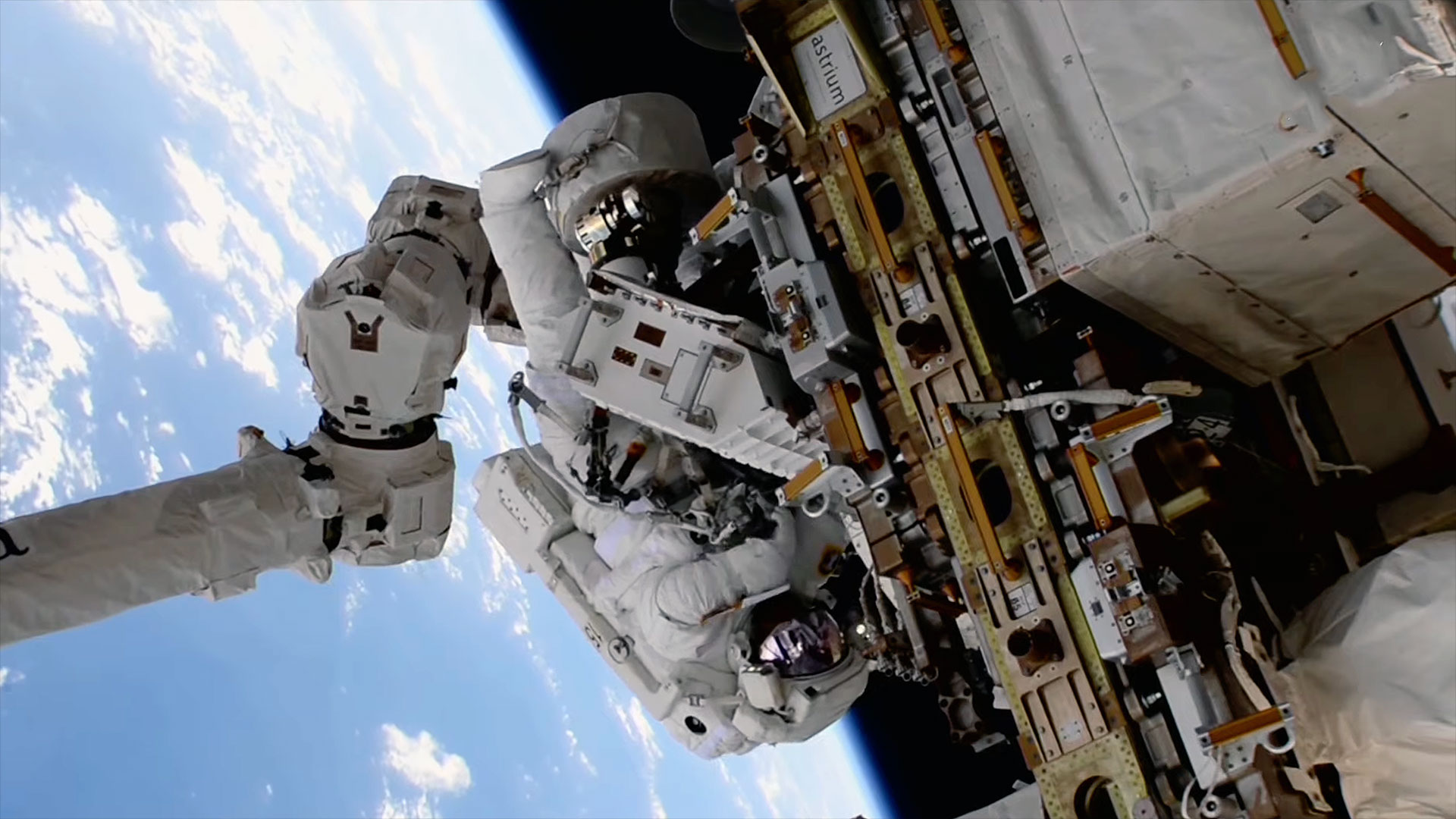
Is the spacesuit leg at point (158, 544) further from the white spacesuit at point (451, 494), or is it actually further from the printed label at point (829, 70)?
the printed label at point (829, 70)

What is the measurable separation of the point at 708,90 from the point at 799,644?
4003 mm

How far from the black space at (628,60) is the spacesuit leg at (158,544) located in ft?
12.1

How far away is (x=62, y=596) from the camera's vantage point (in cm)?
349

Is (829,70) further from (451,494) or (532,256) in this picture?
(451,494)

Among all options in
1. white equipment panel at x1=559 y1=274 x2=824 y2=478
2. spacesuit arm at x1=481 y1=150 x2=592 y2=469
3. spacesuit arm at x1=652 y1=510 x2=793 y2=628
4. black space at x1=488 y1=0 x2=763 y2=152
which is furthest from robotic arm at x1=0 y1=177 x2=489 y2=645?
black space at x1=488 y1=0 x2=763 y2=152

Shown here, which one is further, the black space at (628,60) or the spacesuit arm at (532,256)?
the black space at (628,60)

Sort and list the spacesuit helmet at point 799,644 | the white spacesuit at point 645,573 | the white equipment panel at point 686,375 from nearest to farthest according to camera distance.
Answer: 1. the white equipment panel at point 686,375
2. the white spacesuit at point 645,573
3. the spacesuit helmet at point 799,644

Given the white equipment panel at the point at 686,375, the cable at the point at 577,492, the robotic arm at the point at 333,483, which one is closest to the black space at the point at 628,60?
the cable at the point at 577,492

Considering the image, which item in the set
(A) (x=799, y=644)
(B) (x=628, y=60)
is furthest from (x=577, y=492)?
(B) (x=628, y=60)

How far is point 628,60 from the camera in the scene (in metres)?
7.75

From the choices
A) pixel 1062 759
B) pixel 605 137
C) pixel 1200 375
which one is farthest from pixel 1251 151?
pixel 605 137

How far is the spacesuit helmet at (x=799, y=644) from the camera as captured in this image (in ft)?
14.5

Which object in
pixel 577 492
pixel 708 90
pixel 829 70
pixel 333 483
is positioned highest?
pixel 829 70

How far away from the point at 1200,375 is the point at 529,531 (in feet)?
8.99
